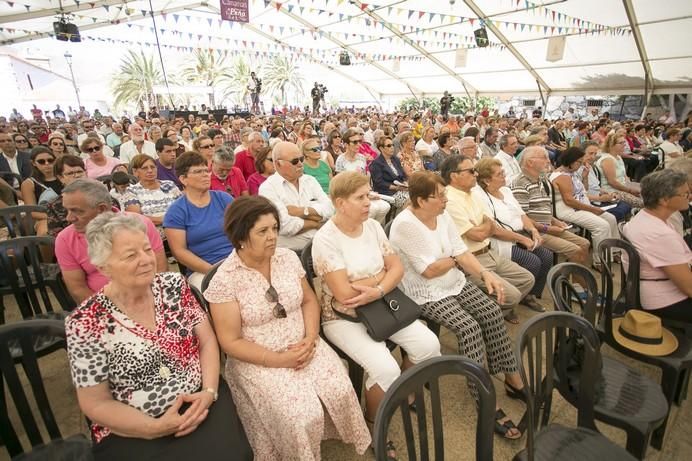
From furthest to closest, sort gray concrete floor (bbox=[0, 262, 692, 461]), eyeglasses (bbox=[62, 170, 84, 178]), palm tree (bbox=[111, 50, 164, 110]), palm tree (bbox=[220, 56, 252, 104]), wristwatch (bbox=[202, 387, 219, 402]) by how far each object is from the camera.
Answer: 1. palm tree (bbox=[220, 56, 252, 104])
2. palm tree (bbox=[111, 50, 164, 110])
3. eyeglasses (bbox=[62, 170, 84, 178])
4. gray concrete floor (bbox=[0, 262, 692, 461])
5. wristwatch (bbox=[202, 387, 219, 402])

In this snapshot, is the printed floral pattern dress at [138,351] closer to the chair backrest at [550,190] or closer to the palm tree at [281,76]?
the chair backrest at [550,190]

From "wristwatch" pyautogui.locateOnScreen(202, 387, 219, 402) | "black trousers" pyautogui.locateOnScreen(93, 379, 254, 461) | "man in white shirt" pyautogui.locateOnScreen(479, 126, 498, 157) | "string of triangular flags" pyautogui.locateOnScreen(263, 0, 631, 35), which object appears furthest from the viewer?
"string of triangular flags" pyautogui.locateOnScreen(263, 0, 631, 35)

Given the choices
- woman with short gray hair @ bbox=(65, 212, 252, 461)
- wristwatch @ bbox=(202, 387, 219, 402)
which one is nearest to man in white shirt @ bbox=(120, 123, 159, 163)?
woman with short gray hair @ bbox=(65, 212, 252, 461)

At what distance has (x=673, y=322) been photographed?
2.14 metres

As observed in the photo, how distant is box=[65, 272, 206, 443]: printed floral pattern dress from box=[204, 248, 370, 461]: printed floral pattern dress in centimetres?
19

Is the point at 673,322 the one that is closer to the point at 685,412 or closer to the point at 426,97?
the point at 685,412

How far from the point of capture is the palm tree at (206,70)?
31.2 metres

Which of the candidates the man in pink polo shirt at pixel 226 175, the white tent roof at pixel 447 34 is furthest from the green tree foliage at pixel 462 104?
the man in pink polo shirt at pixel 226 175

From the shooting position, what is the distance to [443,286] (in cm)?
231

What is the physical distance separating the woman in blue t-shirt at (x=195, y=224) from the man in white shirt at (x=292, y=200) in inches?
23.8

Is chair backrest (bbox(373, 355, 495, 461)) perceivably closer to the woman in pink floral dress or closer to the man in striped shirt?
the woman in pink floral dress

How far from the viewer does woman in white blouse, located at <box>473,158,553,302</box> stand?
3109 millimetres

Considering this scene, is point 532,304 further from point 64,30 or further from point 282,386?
point 64,30

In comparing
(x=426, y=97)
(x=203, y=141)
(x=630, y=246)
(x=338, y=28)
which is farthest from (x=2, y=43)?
(x=426, y=97)
